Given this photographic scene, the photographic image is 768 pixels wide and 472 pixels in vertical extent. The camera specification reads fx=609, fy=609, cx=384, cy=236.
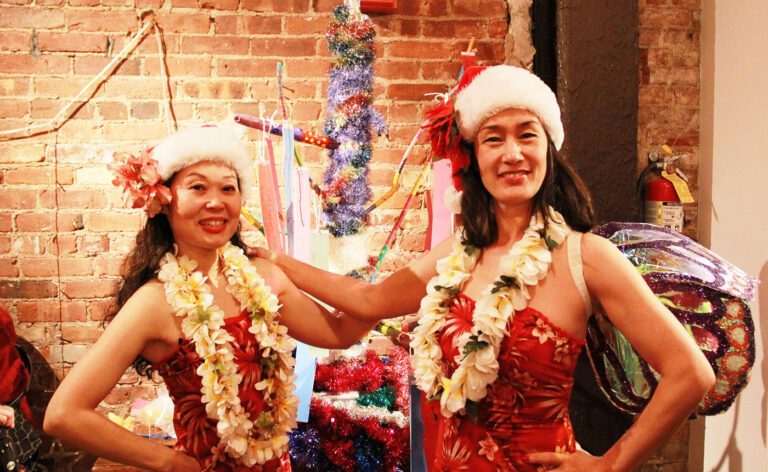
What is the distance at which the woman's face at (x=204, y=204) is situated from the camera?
1767 mm

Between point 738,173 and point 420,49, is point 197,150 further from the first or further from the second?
point 738,173

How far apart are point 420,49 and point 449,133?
4.96 ft

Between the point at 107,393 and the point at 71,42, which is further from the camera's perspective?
the point at 71,42

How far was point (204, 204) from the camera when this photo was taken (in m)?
1.76

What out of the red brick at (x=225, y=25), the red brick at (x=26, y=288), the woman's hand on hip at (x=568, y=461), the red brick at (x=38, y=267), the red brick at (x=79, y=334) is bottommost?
the red brick at (x=79, y=334)

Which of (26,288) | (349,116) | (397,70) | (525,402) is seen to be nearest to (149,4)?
(349,116)

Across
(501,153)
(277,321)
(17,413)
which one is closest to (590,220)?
(501,153)

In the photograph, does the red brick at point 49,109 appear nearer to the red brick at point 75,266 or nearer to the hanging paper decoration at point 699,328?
the red brick at point 75,266

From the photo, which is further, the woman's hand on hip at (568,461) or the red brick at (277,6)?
the red brick at (277,6)

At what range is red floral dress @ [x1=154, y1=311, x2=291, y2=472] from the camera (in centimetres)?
174

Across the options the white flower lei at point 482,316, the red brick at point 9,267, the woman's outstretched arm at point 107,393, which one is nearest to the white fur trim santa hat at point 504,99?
the white flower lei at point 482,316

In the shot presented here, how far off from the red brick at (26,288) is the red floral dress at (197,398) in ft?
5.30

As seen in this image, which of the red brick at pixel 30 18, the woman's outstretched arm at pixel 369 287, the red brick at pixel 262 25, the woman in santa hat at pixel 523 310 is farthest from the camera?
the red brick at pixel 262 25

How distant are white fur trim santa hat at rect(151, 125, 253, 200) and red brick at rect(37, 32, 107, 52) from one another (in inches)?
58.8
